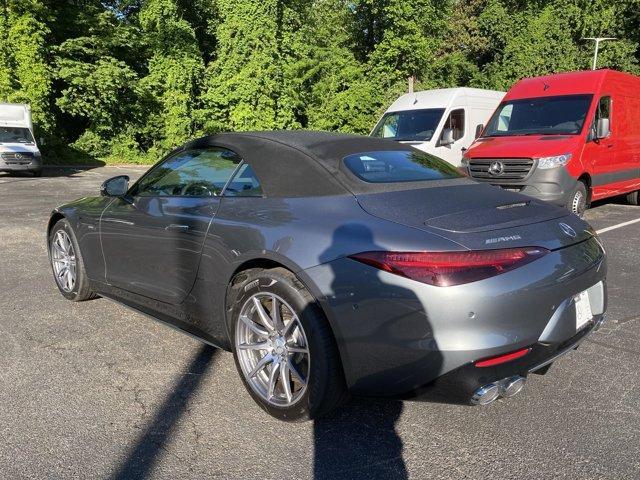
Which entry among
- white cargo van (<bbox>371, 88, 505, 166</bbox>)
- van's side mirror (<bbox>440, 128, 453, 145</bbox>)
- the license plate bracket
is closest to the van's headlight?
van's side mirror (<bbox>440, 128, 453, 145</bbox>)

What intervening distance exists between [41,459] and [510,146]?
768cm

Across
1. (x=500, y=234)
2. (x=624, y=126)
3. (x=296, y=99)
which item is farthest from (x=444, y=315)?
(x=296, y=99)

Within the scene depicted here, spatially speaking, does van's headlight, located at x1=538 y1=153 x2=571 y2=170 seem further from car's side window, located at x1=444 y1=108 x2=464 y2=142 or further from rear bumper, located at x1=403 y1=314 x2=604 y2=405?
rear bumper, located at x1=403 y1=314 x2=604 y2=405

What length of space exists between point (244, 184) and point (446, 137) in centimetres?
848

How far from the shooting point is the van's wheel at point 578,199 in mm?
8299

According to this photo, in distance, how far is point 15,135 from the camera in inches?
747

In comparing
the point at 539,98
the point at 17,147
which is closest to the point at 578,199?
the point at 539,98

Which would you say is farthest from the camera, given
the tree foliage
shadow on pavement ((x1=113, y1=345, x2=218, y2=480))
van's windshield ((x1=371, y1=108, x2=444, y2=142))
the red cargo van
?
the tree foliage

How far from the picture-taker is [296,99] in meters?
24.7

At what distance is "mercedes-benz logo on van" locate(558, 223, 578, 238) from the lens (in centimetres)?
282

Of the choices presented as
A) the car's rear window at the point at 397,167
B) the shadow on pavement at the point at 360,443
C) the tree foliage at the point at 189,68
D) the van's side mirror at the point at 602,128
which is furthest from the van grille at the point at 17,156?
the shadow on pavement at the point at 360,443

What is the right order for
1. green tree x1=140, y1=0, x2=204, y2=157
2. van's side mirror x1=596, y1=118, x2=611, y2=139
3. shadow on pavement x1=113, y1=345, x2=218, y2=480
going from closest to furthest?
shadow on pavement x1=113, y1=345, x2=218, y2=480 → van's side mirror x1=596, y1=118, x2=611, y2=139 → green tree x1=140, y1=0, x2=204, y2=157

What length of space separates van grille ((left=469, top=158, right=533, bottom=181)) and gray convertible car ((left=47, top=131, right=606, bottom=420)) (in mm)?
4837

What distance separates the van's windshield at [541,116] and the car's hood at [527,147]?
28 cm
